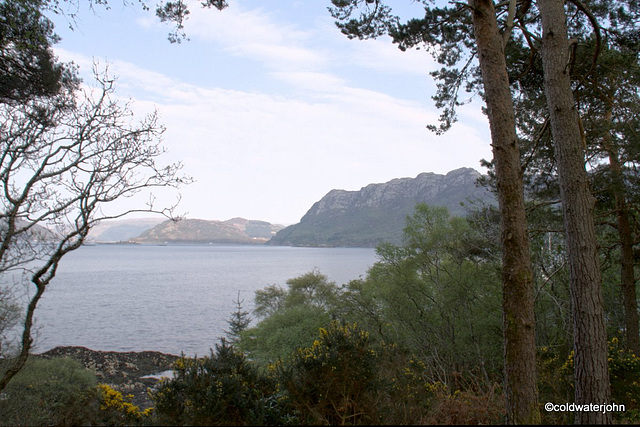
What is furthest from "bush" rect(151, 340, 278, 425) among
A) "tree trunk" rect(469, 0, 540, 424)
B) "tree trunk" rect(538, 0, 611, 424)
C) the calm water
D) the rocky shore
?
the calm water

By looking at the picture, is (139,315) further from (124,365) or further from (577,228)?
(577,228)

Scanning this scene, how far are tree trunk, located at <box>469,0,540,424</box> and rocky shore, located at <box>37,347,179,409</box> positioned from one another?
20.8 metres

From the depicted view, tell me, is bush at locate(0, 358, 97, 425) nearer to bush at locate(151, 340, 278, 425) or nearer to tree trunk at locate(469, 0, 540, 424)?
bush at locate(151, 340, 278, 425)

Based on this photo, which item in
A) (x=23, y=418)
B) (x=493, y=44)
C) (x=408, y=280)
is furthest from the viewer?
(x=408, y=280)

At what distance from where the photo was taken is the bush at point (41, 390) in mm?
11039

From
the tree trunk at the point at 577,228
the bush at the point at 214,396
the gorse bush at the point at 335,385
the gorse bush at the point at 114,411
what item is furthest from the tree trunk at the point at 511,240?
the gorse bush at the point at 114,411

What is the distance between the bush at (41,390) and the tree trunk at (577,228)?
28.1ft

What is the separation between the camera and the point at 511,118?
3.94 m

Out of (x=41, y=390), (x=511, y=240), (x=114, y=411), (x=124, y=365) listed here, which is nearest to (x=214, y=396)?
(x=114, y=411)

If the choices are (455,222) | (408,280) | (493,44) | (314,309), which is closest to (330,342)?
(493,44)

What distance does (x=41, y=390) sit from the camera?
45.5 ft

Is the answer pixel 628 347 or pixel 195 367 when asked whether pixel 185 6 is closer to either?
pixel 195 367

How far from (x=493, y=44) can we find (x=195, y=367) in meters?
4.36

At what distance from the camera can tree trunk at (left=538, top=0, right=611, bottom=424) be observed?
405 cm
